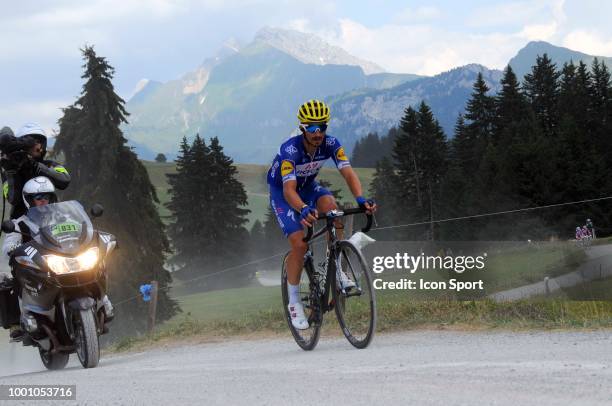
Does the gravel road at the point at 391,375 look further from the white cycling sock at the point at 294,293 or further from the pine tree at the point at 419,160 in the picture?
the pine tree at the point at 419,160

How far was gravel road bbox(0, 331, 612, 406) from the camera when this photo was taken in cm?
503

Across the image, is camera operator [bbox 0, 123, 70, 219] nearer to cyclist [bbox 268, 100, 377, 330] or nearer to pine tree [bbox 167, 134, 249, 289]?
cyclist [bbox 268, 100, 377, 330]

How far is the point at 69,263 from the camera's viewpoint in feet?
27.0

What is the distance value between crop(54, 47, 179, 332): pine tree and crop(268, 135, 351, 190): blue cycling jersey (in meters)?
33.5

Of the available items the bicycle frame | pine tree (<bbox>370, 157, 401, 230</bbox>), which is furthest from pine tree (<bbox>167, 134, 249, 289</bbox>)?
the bicycle frame

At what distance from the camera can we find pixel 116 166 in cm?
4256

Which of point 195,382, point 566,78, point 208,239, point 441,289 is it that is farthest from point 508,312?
point 566,78

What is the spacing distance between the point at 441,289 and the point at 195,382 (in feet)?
18.8

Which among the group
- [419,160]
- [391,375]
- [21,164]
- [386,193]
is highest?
[419,160]

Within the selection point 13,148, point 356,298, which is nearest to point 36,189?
point 13,148

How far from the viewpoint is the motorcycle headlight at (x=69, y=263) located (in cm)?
820

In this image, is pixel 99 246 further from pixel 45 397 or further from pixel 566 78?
pixel 566 78

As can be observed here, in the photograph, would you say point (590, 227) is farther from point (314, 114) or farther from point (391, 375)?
point (391, 375)

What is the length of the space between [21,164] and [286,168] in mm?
3279
